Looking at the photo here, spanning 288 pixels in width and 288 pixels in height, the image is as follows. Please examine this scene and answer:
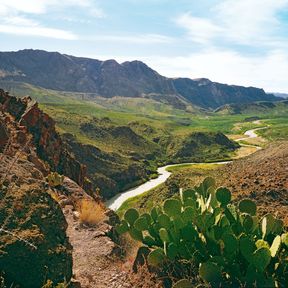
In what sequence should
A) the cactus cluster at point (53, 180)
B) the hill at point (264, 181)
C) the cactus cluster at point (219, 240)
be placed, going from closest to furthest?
the cactus cluster at point (219, 240), the cactus cluster at point (53, 180), the hill at point (264, 181)

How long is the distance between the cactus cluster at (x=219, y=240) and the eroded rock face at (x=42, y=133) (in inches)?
672

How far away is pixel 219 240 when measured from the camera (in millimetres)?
9930

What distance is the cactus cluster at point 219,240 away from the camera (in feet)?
28.6

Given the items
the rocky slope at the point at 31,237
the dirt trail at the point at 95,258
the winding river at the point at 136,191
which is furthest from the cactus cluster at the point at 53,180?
the winding river at the point at 136,191

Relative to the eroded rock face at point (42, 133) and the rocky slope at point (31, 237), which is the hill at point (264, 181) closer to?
the eroded rock face at point (42, 133)

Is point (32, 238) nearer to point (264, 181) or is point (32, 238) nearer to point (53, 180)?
point (53, 180)

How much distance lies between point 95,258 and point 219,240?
4202mm

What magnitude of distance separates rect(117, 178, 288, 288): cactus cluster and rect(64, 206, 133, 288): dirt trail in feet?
3.51

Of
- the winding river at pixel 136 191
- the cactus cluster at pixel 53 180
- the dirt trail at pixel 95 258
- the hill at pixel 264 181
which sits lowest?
the winding river at pixel 136 191

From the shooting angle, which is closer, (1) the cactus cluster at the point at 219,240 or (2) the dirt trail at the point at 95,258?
(1) the cactus cluster at the point at 219,240

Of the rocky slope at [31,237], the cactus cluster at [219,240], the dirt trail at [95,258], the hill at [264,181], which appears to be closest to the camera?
the cactus cluster at [219,240]

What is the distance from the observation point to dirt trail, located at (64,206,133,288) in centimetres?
1091

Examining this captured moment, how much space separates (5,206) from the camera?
10047 mm

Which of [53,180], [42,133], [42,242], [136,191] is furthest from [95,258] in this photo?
[136,191]
